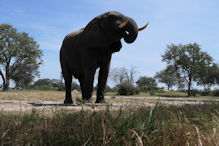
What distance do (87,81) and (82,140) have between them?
530 centimetres

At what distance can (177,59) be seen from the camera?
37031 millimetres

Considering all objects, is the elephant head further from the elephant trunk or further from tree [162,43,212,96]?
tree [162,43,212,96]

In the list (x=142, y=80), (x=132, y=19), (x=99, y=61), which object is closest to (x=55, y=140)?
(x=132, y=19)

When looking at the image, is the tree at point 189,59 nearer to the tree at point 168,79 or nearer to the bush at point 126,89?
the bush at point 126,89

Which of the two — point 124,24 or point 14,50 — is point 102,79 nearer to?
point 124,24

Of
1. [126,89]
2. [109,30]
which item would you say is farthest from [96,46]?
[126,89]

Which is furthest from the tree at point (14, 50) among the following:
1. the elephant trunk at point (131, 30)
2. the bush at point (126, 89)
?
the elephant trunk at point (131, 30)

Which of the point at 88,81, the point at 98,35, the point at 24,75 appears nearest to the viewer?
the point at 98,35

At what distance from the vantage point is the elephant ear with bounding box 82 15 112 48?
274 inches

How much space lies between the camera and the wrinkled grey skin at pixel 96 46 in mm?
6684

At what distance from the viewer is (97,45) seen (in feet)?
23.3

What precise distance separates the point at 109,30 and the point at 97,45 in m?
0.60

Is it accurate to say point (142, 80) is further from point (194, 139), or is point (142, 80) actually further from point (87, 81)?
point (194, 139)

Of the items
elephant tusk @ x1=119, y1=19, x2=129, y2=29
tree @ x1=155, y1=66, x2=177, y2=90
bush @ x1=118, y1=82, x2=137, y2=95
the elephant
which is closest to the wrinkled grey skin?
the elephant
